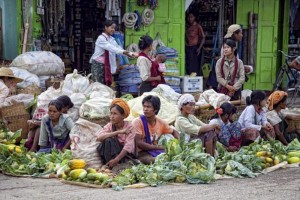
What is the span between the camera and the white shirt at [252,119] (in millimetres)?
8617

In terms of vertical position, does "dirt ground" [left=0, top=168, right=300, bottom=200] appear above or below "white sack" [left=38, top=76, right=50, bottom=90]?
below

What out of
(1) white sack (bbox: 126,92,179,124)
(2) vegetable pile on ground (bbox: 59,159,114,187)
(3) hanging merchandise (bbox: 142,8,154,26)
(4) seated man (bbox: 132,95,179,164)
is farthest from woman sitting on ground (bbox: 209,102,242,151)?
(3) hanging merchandise (bbox: 142,8,154,26)

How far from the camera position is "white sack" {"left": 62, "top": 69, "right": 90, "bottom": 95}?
380 inches

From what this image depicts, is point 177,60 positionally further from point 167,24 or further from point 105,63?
point 105,63

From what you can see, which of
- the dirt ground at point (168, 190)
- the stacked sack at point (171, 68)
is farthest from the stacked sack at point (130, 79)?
the dirt ground at point (168, 190)

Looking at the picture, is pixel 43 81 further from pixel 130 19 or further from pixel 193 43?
pixel 193 43

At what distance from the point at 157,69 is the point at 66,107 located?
2125 millimetres

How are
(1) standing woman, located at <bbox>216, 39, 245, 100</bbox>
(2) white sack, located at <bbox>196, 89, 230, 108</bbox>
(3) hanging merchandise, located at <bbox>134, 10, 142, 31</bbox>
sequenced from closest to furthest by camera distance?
(2) white sack, located at <bbox>196, 89, 230, 108</bbox> < (1) standing woman, located at <bbox>216, 39, 245, 100</bbox> < (3) hanging merchandise, located at <bbox>134, 10, 142, 31</bbox>

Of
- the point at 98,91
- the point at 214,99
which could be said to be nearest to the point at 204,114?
the point at 214,99

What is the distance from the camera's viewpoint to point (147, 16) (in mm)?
12500

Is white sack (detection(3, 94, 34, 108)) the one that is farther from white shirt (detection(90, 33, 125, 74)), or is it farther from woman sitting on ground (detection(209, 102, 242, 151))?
woman sitting on ground (detection(209, 102, 242, 151))

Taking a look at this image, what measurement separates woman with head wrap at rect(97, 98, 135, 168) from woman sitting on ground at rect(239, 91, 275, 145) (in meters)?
2.15

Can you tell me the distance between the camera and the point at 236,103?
9656mm

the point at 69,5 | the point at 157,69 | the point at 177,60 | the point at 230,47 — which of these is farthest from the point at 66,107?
the point at 69,5
